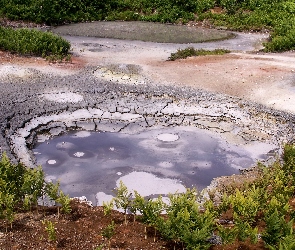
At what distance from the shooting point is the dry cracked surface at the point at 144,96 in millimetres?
13133

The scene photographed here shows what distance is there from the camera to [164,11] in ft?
93.0

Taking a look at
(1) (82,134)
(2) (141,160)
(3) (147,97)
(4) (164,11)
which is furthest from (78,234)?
(4) (164,11)

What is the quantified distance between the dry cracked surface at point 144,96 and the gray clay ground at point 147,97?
3cm

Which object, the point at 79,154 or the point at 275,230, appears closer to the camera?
the point at 275,230

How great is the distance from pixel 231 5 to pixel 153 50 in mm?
9938

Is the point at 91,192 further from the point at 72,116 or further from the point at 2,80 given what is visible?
the point at 2,80

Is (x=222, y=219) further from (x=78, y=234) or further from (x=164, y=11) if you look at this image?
(x=164, y=11)

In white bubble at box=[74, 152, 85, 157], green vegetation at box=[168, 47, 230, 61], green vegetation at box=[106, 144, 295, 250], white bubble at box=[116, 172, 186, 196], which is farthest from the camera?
green vegetation at box=[168, 47, 230, 61]

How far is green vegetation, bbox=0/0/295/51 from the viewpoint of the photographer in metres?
26.4

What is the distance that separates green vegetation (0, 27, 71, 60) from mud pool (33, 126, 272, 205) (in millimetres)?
6620

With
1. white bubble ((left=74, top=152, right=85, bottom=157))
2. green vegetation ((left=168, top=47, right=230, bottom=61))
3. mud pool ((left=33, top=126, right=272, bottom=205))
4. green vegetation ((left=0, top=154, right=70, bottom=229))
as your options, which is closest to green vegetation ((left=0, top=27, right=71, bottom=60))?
green vegetation ((left=168, top=47, right=230, bottom=61))

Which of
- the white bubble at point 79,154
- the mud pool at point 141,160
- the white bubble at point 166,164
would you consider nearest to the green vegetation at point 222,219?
the mud pool at point 141,160

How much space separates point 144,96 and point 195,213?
807 centimetres

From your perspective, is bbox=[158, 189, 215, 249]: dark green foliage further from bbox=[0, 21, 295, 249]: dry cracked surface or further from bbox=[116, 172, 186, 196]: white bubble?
bbox=[0, 21, 295, 249]: dry cracked surface
